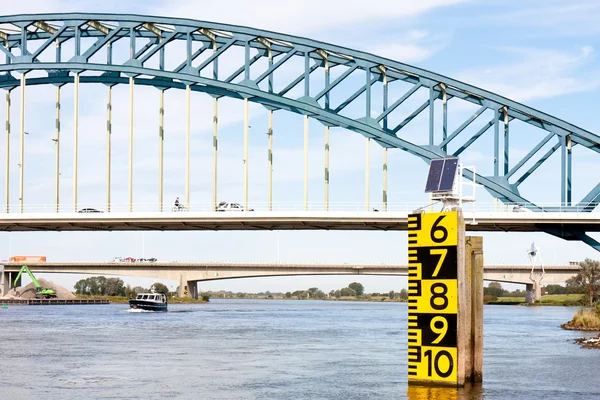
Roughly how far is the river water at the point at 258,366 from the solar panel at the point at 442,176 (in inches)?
214

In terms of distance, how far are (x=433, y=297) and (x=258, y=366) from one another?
10742 millimetres

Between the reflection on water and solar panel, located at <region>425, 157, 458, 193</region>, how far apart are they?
5.32 metres

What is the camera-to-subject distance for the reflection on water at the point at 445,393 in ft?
79.5

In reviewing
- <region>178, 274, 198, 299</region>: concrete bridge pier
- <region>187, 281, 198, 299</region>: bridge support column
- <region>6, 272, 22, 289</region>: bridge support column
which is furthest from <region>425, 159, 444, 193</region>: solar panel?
<region>6, 272, 22, 289</region>: bridge support column

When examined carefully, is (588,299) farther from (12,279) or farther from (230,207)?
(12,279)

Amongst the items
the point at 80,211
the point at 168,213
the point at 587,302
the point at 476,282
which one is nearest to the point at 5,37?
the point at 80,211

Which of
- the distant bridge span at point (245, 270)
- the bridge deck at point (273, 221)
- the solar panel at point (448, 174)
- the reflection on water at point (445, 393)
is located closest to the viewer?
the reflection on water at point (445, 393)

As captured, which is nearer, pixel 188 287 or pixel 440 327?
pixel 440 327

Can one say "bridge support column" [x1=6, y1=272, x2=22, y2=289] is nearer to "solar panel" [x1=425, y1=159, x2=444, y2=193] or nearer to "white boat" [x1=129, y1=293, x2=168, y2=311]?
"white boat" [x1=129, y1=293, x2=168, y2=311]

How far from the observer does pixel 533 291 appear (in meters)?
118

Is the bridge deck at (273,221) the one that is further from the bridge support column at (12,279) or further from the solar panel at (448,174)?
the bridge support column at (12,279)

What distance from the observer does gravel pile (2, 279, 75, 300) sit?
12075 centimetres

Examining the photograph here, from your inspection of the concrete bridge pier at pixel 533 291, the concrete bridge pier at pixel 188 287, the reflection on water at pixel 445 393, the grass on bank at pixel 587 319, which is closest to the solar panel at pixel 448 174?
the reflection on water at pixel 445 393

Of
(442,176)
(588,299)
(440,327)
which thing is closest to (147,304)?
(588,299)
